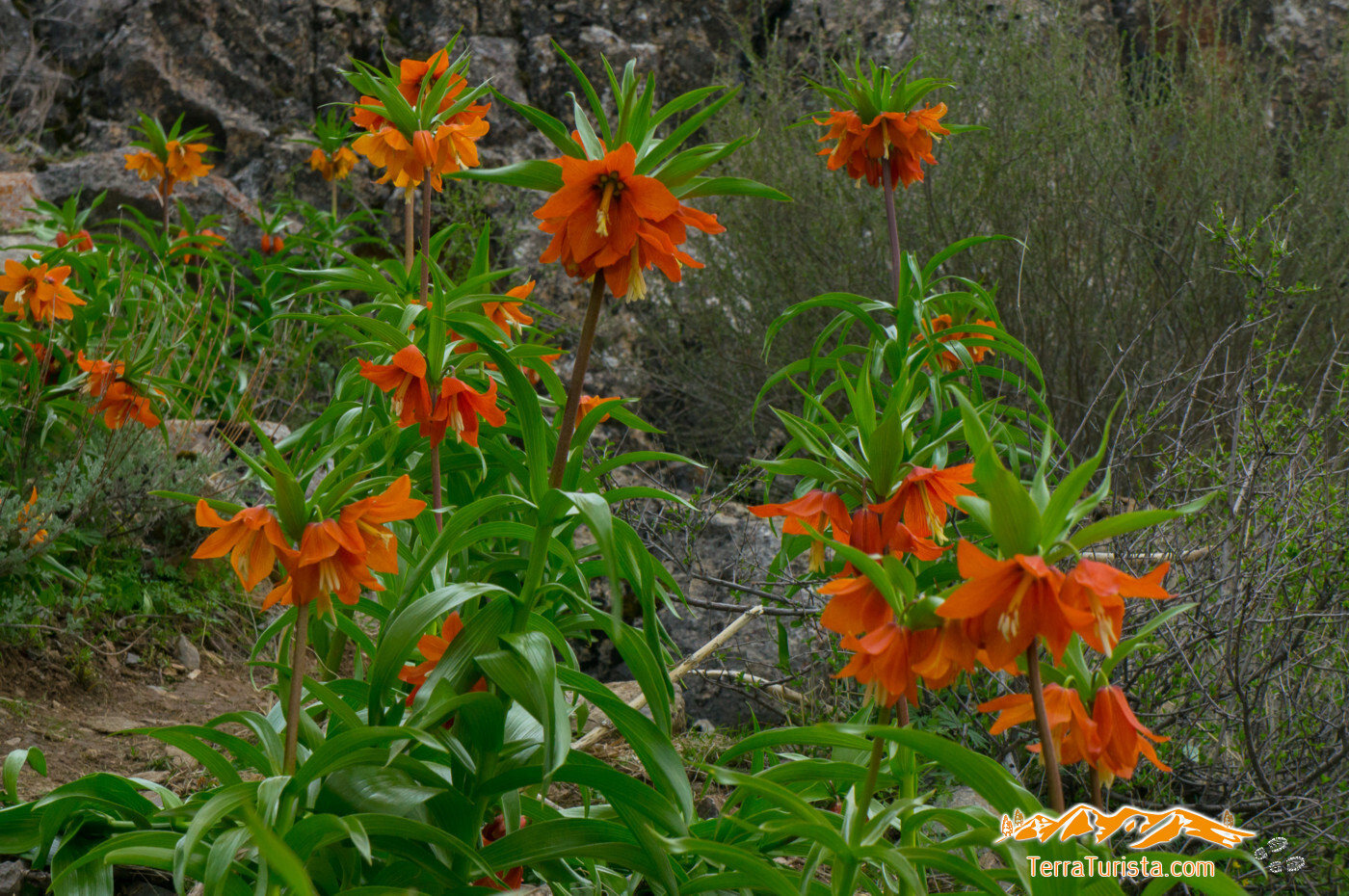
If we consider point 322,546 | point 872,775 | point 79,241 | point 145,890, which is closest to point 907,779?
point 872,775

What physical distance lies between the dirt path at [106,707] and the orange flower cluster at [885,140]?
1641 millimetres

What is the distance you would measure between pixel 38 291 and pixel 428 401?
1944 millimetres

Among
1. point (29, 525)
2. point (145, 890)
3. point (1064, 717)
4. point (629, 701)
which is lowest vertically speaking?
point (629, 701)

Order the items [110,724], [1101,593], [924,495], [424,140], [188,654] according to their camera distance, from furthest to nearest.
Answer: [188,654]
[110,724]
[424,140]
[924,495]
[1101,593]

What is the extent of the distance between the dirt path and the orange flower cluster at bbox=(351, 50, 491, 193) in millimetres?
1085

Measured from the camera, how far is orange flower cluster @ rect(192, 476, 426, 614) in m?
0.96

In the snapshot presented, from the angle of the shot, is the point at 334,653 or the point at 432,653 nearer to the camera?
the point at 432,653

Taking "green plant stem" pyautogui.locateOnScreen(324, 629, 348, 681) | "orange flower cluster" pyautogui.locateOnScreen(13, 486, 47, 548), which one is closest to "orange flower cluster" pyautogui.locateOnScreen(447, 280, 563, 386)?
"green plant stem" pyautogui.locateOnScreen(324, 629, 348, 681)

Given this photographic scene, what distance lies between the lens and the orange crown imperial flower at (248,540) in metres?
0.97

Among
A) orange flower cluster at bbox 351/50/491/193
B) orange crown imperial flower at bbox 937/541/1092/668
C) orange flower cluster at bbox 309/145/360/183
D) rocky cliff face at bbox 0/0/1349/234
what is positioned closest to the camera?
orange crown imperial flower at bbox 937/541/1092/668

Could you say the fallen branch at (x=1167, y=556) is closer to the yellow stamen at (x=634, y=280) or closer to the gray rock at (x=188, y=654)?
the yellow stamen at (x=634, y=280)

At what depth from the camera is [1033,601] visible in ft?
2.36

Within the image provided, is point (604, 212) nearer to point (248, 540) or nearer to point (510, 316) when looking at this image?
point (248, 540)

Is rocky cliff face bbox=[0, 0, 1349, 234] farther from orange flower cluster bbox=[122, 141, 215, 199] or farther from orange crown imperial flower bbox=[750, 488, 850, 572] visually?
orange crown imperial flower bbox=[750, 488, 850, 572]
